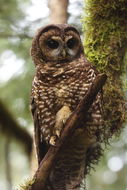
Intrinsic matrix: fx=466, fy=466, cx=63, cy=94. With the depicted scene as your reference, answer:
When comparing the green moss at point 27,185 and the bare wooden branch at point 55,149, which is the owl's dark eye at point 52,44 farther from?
the green moss at point 27,185

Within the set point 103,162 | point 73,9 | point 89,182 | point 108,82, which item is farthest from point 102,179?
point 108,82

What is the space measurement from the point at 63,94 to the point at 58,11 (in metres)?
1.02

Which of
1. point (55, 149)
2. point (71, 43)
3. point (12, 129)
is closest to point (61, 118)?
point (55, 149)

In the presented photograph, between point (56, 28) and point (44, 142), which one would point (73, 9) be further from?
point (44, 142)

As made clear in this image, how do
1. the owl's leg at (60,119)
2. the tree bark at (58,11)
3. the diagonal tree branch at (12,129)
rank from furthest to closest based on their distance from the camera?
1. the diagonal tree branch at (12,129)
2. the tree bark at (58,11)
3. the owl's leg at (60,119)

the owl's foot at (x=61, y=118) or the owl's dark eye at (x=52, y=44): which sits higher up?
the owl's dark eye at (x=52, y=44)

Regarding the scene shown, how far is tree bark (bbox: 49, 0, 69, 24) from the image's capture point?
376 centimetres

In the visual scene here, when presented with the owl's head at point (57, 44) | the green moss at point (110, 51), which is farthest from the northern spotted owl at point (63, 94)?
the green moss at point (110, 51)

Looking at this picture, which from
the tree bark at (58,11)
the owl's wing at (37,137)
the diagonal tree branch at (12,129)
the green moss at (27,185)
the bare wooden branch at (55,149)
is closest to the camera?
the bare wooden branch at (55,149)

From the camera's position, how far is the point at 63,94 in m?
3.02

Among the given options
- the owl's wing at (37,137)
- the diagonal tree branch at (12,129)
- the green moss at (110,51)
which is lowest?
the diagonal tree branch at (12,129)

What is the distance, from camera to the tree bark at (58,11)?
12.3 feet

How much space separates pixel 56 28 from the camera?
3.22 metres

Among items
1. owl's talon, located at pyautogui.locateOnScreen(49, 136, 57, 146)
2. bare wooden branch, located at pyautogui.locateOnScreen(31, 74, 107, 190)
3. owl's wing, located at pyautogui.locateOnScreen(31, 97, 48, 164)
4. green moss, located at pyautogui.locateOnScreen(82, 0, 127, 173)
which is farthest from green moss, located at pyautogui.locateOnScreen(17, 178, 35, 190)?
green moss, located at pyautogui.locateOnScreen(82, 0, 127, 173)
